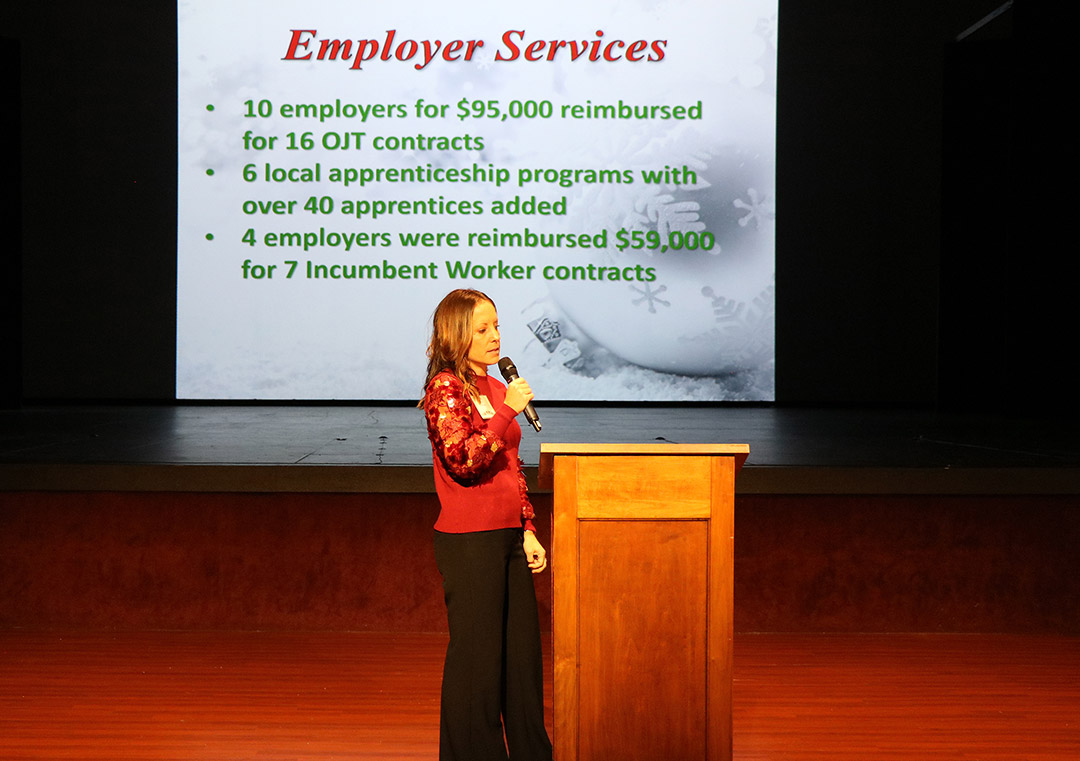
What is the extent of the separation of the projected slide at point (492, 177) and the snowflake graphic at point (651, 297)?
0.01m

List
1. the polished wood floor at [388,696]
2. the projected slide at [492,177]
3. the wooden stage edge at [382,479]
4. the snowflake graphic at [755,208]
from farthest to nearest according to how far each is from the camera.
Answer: the snowflake graphic at [755,208] < the projected slide at [492,177] < the wooden stage edge at [382,479] < the polished wood floor at [388,696]

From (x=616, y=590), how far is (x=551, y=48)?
5407 millimetres

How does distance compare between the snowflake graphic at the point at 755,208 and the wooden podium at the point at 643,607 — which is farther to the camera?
the snowflake graphic at the point at 755,208

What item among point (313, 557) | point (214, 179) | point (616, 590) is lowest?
point (313, 557)

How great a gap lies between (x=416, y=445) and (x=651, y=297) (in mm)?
3025

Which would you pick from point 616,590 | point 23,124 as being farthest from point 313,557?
point 23,124

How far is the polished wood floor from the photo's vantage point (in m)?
2.13

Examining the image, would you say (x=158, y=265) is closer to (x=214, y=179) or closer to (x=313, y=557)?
(x=214, y=179)

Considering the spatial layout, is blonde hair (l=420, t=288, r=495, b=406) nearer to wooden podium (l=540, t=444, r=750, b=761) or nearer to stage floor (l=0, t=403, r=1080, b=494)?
wooden podium (l=540, t=444, r=750, b=761)

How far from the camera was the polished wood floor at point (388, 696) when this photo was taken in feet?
6.98

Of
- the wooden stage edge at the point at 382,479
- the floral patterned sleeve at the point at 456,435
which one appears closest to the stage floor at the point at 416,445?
the wooden stage edge at the point at 382,479

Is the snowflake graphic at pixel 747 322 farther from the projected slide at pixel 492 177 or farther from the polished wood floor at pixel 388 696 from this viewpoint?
the polished wood floor at pixel 388 696

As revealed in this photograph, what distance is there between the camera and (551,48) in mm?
6566

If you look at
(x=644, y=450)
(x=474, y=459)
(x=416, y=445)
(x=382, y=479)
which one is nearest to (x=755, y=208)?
(x=416, y=445)
